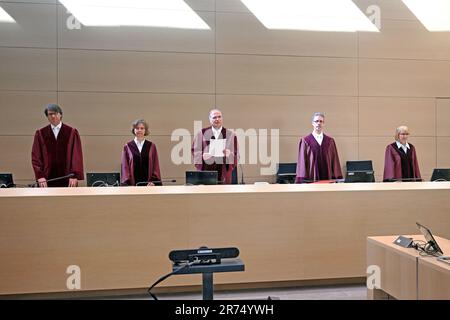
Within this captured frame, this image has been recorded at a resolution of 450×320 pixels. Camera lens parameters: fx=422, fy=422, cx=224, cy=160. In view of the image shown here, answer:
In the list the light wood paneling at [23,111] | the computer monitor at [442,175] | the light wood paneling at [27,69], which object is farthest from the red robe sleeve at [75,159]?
the computer monitor at [442,175]

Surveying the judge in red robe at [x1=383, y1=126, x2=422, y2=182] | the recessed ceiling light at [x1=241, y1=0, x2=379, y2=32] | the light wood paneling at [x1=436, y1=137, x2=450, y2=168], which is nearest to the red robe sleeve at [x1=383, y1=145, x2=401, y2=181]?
the judge in red robe at [x1=383, y1=126, x2=422, y2=182]

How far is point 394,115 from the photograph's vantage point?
6.68 m

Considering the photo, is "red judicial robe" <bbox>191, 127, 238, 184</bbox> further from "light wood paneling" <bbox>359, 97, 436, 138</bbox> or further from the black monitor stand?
the black monitor stand

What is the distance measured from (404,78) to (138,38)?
4158mm

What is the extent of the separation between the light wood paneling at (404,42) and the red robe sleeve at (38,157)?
480 cm

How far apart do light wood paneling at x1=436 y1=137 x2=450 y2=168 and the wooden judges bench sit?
13.7 feet

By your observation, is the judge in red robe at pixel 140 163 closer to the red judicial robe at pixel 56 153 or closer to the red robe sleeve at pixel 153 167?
the red robe sleeve at pixel 153 167

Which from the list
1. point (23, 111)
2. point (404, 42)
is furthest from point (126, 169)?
point (404, 42)

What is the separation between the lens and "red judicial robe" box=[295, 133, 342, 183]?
5059 mm

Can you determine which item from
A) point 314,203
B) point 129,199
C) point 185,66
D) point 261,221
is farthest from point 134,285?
point 185,66

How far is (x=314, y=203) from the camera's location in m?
2.93

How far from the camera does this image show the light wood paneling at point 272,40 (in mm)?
6258

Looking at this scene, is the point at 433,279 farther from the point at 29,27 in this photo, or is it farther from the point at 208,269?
the point at 29,27

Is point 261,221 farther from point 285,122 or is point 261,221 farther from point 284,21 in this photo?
point 284,21
